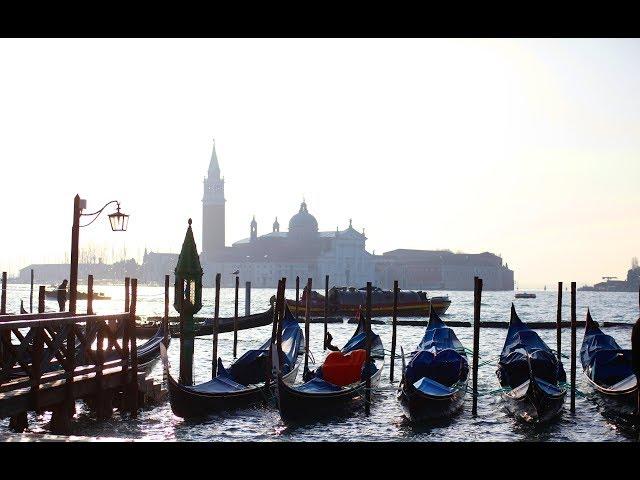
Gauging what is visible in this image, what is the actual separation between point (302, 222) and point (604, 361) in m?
→ 109

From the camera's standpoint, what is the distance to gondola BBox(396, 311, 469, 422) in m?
11.4

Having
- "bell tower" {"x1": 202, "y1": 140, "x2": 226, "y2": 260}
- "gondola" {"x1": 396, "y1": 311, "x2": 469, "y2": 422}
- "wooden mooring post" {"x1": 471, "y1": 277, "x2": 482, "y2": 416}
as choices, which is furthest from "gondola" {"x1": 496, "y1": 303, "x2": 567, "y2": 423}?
"bell tower" {"x1": 202, "y1": 140, "x2": 226, "y2": 260}

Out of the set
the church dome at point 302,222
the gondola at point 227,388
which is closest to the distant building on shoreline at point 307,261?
the church dome at point 302,222

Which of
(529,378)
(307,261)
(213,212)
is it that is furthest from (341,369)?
(213,212)

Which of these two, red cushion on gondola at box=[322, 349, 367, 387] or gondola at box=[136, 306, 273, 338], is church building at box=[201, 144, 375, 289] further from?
red cushion on gondola at box=[322, 349, 367, 387]

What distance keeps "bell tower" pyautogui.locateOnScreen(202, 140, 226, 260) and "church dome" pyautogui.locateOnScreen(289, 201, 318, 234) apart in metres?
11.8

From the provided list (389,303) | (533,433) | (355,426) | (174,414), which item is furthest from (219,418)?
(389,303)

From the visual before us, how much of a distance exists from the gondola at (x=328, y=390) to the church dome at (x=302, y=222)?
108602mm

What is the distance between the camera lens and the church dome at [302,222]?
122250 millimetres

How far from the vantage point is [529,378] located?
11.8 m

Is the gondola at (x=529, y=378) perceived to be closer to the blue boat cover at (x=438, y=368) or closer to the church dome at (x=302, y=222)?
the blue boat cover at (x=438, y=368)

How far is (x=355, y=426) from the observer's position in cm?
1143
